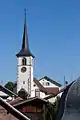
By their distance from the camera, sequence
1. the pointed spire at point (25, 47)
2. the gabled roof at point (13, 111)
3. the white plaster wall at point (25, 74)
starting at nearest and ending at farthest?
the gabled roof at point (13, 111), the white plaster wall at point (25, 74), the pointed spire at point (25, 47)

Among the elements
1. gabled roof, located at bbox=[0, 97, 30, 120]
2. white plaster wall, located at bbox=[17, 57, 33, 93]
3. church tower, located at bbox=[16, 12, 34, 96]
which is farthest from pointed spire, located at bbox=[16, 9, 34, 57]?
gabled roof, located at bbox=[0, 97, 30, 120]

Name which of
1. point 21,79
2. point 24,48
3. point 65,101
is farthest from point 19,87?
point 65,101

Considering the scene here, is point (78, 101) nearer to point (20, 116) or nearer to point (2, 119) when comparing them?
point (20, 116)

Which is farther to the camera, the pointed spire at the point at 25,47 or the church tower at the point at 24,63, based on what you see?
the pointed spire at the point at 25,47

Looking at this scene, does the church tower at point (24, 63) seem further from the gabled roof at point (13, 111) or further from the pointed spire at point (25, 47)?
the gabled roof at point (13, 111)

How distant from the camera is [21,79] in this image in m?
80.4

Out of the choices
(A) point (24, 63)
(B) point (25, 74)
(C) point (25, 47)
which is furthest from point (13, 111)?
(A) point (24, 63)

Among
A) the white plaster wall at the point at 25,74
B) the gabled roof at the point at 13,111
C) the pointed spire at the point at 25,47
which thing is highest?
the pointed spire at the point at 25,47

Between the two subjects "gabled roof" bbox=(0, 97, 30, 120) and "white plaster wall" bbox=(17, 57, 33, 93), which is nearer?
"gabled roof" bbox=(0, 97, 30, 120)

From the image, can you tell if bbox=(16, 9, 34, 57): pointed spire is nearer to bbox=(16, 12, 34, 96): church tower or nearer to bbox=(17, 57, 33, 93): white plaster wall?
bbox=(16, 12, 34, 96): church tower

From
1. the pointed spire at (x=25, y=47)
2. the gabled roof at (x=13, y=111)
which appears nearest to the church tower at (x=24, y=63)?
the pointed spire at (x=25, y=47)

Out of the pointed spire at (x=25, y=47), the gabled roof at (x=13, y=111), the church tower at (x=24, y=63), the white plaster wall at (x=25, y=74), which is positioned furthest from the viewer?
the pointed spire at (x=25, y=47)

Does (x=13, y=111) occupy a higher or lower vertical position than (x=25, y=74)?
higher

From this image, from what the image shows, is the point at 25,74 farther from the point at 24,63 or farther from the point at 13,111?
the point at 13,111
